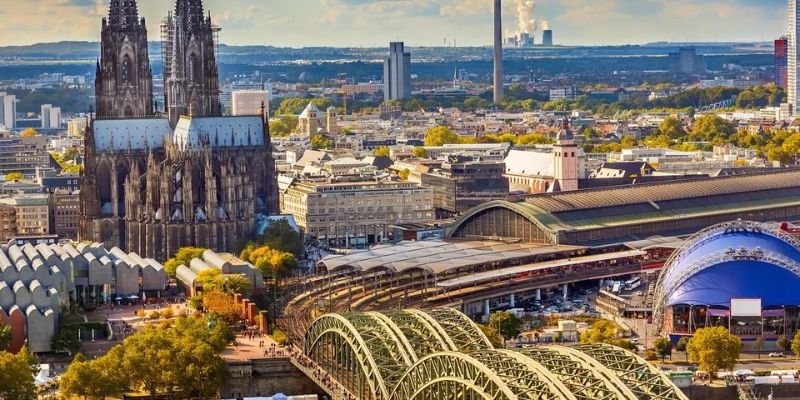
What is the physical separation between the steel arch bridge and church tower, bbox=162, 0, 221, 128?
53352mm

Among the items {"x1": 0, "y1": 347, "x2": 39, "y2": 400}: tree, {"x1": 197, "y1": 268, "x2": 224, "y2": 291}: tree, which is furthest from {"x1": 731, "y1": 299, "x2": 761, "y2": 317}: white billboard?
{"x1": 0, "y1": 347, "x2": 39, "y2": 400}: tree

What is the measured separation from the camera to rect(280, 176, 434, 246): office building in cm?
13550

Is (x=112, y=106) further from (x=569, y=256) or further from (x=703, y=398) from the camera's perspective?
(x=703, y=398)

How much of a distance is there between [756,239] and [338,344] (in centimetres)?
2455

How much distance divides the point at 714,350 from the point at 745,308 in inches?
391

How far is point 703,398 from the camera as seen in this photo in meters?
77.7

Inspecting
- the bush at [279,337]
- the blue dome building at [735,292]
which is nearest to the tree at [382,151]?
the blue dome building at [735,292]

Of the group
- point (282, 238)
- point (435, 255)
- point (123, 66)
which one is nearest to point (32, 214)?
point (123, 66)

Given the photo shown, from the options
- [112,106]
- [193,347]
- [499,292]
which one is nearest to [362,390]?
[193,347]

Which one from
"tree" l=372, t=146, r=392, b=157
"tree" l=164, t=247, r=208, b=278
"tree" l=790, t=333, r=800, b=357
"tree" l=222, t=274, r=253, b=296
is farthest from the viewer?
"tree" l=372, t=146, r=392, b=157

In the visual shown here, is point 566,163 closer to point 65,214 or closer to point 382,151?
point 65,214

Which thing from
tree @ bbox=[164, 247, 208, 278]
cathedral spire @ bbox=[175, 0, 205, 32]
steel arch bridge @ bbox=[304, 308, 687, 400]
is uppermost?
cathedral spire @ bbox=[175, 0, 205, 32]

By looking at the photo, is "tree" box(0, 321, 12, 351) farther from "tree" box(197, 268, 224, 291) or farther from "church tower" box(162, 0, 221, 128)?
"church tower" box(162, 0, 221, 128)

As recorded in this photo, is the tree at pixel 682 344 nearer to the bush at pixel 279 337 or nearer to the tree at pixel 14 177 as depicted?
the bush at pixel 279 337
